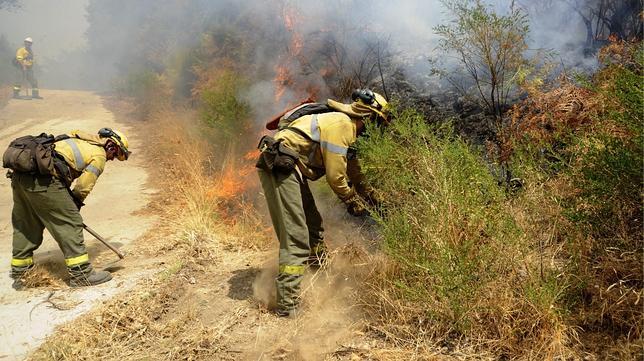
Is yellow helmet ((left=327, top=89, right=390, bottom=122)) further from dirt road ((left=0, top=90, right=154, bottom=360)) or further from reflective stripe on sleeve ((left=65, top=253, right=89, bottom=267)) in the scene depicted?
reflective stripe on sleeve ((left=65, top=253, right=89, bottom=267))

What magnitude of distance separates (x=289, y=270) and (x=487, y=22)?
3203 millimetres

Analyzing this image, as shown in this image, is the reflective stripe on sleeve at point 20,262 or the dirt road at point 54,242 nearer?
the dirt road at point 54,242

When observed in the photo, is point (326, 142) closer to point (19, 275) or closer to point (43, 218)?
point (43, 218)

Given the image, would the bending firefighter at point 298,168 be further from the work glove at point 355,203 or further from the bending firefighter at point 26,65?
the bending firefighter at point 26,65

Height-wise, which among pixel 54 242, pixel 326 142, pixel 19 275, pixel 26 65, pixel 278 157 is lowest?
pixel 54 242

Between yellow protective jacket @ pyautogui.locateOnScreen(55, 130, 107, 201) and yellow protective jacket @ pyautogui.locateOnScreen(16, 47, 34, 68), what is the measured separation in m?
12.2

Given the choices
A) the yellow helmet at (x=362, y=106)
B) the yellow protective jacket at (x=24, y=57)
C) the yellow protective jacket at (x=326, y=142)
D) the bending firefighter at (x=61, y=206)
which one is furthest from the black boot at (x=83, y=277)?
the yellow protective jacket at (x=24, y=57)

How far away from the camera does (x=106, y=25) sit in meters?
22.5

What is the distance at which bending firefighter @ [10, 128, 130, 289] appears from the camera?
13.7ft

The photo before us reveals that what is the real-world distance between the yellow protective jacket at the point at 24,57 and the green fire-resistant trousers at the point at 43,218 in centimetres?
1230

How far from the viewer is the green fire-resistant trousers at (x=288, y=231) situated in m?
3.48

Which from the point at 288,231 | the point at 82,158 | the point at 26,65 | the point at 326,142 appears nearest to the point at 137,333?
the point at 288,231

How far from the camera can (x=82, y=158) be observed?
174 inches

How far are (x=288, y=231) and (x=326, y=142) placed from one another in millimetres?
751
